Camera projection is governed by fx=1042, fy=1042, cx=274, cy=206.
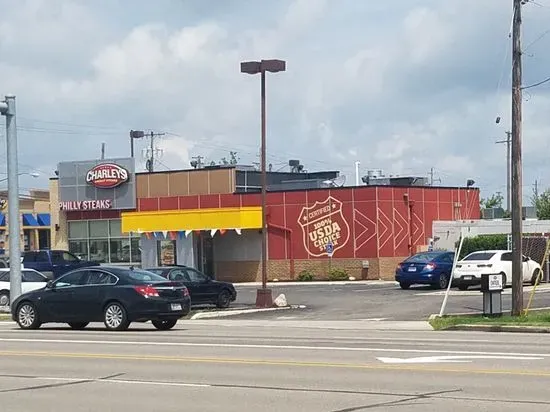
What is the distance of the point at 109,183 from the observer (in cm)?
5503

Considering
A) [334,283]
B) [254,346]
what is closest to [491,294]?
[254,346]

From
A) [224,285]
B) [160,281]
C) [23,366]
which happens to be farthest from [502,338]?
[224,285]

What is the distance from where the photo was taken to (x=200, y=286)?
1255 inches

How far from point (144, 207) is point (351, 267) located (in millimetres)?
12146

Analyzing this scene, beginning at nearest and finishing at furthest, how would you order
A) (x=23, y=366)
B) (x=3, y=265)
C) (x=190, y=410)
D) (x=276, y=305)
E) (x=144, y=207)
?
(x=190, y=410) → (x=23, y=366) → (x=276, y=305) → (x=3, y=265) → (x=144, y=207)

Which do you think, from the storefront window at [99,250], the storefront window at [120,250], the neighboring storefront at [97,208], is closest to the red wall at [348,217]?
the neighboring storefront at [97,208]

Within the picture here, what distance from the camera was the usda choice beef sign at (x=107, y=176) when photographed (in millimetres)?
54719

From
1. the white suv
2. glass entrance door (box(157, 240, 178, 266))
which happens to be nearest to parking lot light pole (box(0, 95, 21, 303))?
the white suv

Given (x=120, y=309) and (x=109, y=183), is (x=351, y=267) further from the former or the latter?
(x=120, y=309)

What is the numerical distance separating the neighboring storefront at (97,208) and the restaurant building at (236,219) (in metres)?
0.05

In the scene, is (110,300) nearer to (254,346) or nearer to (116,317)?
(116,317)

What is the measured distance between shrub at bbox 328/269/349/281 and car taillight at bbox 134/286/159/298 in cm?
2535

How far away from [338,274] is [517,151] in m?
23.4

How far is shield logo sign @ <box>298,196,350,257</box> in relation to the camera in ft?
159
